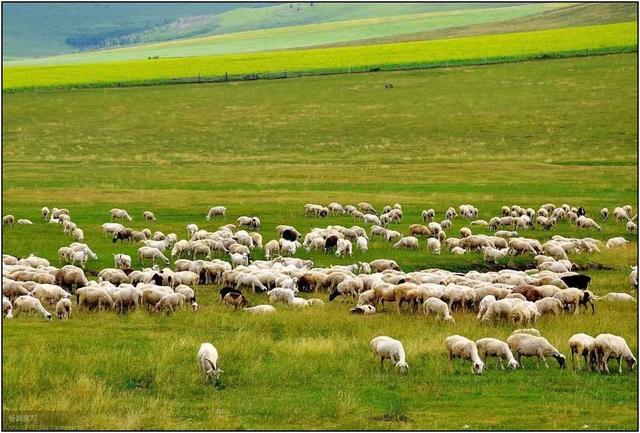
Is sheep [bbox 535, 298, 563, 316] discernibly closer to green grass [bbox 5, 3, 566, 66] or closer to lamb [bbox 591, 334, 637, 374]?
lamb [bbox 591, 334, 637, 374]

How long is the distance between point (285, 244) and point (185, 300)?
8747mm

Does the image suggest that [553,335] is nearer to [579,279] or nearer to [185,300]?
[579,279]

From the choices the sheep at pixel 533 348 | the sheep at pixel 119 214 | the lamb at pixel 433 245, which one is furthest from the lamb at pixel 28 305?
the sheep at pixel 119 214

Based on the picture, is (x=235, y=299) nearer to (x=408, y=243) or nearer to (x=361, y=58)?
(x=408, y=243)

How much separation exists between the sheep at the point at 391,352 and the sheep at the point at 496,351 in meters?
1.33

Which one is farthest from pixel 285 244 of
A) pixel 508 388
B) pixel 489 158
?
pixel 489 158

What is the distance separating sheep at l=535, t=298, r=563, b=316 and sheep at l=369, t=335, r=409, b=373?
5.09 m

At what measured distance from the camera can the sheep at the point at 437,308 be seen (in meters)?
19.8

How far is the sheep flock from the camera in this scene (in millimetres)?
16531

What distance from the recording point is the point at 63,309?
64.6 feet

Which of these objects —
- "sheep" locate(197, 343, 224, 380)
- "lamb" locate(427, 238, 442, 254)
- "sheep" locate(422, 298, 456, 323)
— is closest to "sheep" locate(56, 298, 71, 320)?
"sheep" locate(197, 343, 224, 380)

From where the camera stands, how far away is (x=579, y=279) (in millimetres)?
23453

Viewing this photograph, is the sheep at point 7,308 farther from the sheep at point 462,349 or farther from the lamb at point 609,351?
the lamb at point 609,351

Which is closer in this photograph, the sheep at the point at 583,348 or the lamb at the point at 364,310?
the sheep at the point at 583,348
